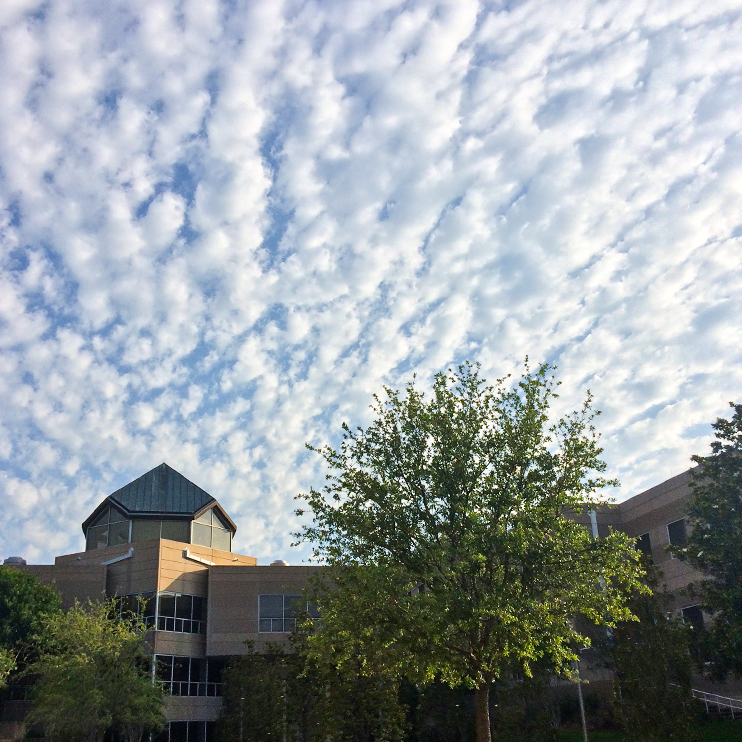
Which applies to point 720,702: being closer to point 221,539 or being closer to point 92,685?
point 92,685

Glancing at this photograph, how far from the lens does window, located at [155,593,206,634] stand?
41.5 m

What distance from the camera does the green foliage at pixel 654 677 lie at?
2481 centimetres

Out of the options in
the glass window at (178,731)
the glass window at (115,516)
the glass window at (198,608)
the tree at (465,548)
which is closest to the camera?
the tree at (465,548)

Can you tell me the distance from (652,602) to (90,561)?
107 feet

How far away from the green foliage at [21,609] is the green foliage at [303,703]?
33.2ft

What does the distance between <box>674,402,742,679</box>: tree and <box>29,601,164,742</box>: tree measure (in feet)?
74.8

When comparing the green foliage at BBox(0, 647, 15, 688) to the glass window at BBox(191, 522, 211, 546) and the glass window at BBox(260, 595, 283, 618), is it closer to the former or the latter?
the glass window at BBox(260, 595, 283, 618)

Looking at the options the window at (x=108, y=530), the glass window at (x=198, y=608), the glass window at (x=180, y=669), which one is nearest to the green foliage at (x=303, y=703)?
the glass window at (x=180, y=669)

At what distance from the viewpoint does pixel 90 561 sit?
4572 centimetres

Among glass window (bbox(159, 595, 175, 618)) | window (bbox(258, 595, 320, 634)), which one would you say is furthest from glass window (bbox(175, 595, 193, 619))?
window (bbox(258, 595, 320, 634))

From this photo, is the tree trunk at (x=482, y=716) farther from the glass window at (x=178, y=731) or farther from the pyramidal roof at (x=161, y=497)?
the pyramidal roof at (x=161, y=497)

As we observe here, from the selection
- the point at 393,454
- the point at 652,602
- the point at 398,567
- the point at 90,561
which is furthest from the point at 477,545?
the point at 90,561

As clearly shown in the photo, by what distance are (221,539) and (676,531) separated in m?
28.2

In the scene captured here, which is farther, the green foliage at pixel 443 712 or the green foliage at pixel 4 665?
the green foliage at pixel 443 712
